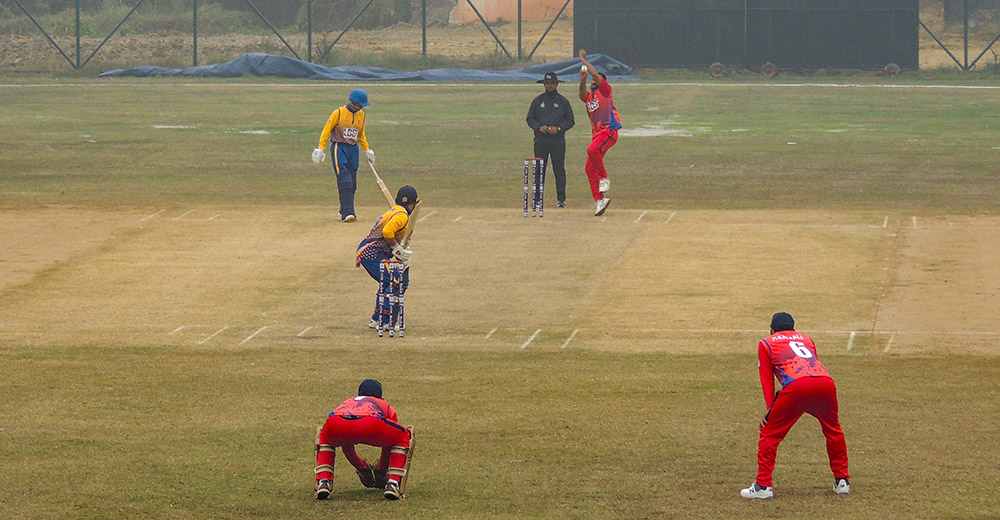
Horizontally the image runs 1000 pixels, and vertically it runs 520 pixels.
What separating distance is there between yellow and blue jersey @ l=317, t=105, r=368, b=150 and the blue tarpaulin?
103 ft

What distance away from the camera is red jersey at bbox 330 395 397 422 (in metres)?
9.84

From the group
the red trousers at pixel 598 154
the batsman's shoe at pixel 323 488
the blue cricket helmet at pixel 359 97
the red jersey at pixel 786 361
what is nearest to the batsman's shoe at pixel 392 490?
the batsman's shoe at pixel 323 488

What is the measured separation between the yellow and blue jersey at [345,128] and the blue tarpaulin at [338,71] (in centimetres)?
3134

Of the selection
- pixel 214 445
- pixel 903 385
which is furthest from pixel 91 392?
pixel 903 385

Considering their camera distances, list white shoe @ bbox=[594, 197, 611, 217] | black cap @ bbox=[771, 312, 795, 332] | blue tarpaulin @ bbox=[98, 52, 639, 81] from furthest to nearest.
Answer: blue tarpaulin @ bbox=[98, 52, 639, 81]
white shoe @ bbox=[594, 197, 611, 217]
black cap @ bbox=[771, 312, 795, 332]

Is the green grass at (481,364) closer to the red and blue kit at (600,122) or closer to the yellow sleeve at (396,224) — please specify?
the yellow sleeve at (396,224)

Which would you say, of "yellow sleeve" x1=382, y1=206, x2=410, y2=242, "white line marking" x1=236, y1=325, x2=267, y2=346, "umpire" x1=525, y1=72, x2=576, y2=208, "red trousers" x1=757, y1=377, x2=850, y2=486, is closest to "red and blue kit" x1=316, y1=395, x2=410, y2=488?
"red trousers" x1=757, y1=377, x2=850, y2=486

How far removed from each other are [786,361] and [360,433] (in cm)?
306

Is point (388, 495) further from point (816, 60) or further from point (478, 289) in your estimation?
point (816, 60)

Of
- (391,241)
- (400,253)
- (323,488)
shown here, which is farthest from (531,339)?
(323,488)

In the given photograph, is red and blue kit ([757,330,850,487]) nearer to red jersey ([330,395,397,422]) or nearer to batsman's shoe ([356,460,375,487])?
red jersey ([330,395,397,422])

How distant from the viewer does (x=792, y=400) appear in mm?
9883

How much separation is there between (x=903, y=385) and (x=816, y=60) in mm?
41924

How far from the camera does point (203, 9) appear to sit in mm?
71625
